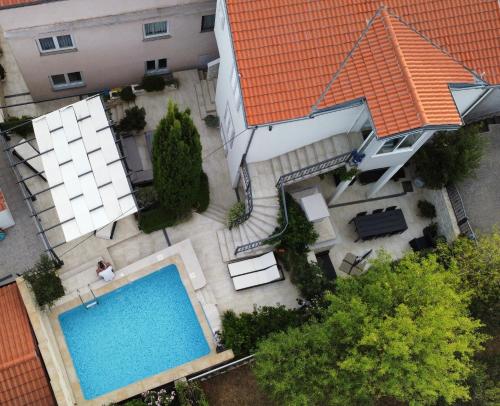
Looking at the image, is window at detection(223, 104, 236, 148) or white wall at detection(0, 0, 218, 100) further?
window at detection(223, 104, 236, 148)

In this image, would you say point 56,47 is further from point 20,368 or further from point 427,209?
point 427,209

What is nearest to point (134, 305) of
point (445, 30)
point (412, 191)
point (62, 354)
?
point (62, 354)

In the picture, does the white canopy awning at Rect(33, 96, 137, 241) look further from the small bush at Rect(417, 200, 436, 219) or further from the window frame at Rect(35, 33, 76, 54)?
the small bush at Rect(417, 200, 436, 219)

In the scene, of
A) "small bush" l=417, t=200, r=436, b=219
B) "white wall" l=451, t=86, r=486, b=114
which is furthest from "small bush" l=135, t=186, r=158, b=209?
"white wall" l=451, t=86, r=486, b=114

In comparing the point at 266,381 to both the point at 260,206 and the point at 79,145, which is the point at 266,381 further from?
the point at 79,145

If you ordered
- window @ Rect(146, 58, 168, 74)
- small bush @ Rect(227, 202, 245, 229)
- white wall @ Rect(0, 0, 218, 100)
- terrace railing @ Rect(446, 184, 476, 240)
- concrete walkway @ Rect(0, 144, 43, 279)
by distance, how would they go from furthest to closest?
window @ Rect(146, 58, 168, 74) < terrace railing @ Rect(446, 184, 476, 240) < small bush @ Rect(227, 202, 245, 229) < concrete walkway @ Rect(0, 144, 43, 279) < white wall @ Rect(0, 0, 218, 100)

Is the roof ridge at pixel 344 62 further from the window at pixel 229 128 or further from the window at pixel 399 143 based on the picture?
the window at pixel 229 128

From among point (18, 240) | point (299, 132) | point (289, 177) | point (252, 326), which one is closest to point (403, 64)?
point (299, 132)
